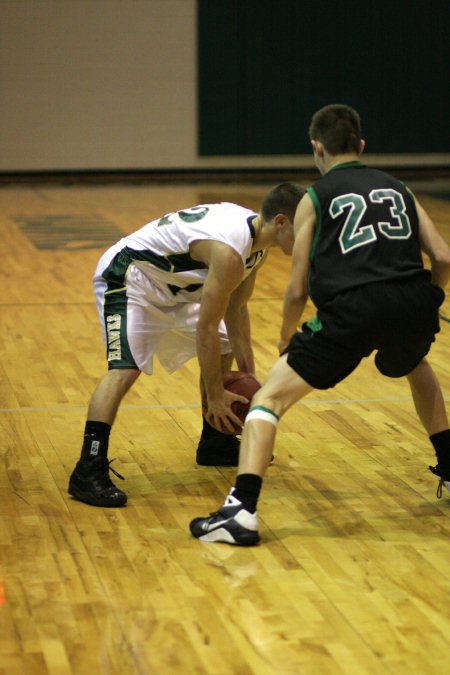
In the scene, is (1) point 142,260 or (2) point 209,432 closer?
(1) point 142,260

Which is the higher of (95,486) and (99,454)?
(99,454)

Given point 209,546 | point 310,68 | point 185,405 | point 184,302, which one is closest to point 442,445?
point 209,546

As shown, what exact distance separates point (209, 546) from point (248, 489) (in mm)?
246

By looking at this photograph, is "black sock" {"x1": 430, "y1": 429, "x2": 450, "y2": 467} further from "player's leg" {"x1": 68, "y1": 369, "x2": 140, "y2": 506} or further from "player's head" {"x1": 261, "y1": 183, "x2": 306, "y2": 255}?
"player's leg" {"x1": 68, "y1": 369, "x2": 140, "y2": 506}

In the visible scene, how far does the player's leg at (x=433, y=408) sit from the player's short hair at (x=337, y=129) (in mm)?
827

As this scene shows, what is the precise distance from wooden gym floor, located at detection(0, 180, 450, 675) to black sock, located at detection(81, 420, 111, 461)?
19 cm

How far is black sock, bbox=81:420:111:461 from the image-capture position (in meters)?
4.00

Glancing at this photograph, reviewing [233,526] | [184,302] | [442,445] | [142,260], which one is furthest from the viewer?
[184,302]

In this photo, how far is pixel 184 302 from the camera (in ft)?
14.2

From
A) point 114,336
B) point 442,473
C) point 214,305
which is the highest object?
point 214,305

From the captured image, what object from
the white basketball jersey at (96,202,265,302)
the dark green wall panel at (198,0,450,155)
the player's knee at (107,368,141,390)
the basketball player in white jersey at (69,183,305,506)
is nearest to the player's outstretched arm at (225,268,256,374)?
the basketball player in white jersey at (69,183,305,506)

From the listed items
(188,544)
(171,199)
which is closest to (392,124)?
(171,199)

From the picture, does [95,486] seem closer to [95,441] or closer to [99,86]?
[95,441]

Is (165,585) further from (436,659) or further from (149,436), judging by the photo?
(149,436)
